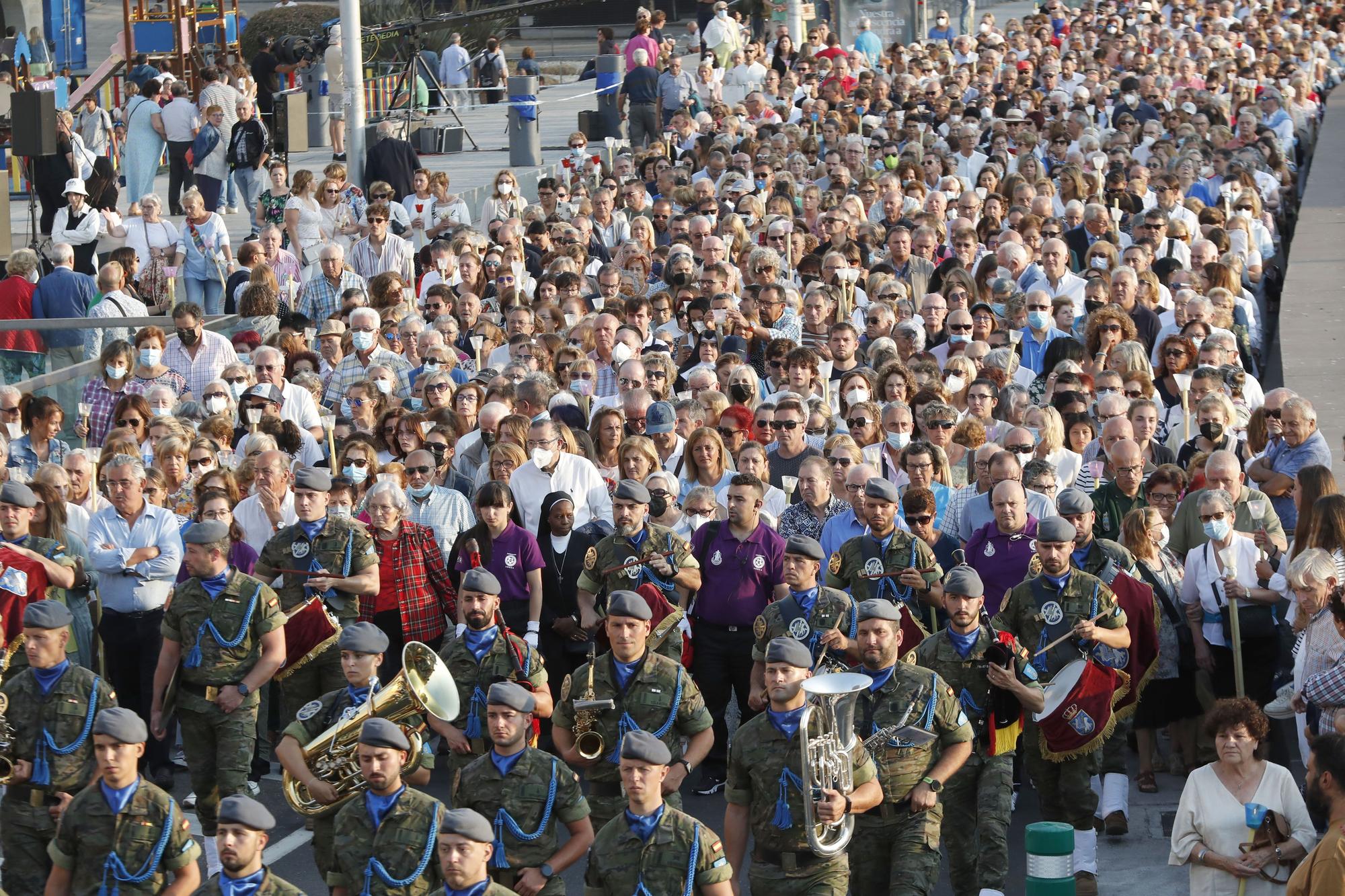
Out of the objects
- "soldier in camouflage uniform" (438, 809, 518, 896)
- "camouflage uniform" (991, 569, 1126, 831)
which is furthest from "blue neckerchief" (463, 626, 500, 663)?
"camouflage uniform" (991, 569, 1126, 831)

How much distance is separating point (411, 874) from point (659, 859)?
3.25ft

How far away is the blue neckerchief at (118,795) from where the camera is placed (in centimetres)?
852

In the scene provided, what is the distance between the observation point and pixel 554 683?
11742 millimetres

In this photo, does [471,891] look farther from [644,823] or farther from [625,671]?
[625,671]

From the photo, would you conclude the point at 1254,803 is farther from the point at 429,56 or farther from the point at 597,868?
the point at 429,56

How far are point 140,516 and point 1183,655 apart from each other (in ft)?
18.3

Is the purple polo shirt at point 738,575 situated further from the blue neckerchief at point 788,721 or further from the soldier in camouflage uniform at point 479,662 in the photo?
the blue neckerchief at point 788,721

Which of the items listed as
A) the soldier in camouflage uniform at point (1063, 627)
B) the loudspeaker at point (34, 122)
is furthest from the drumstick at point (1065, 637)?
the loudspeaker at point (34, 122)

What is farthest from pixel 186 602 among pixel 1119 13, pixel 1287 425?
pixel 1119 13

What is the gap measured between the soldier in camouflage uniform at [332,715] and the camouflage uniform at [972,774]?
233 cm

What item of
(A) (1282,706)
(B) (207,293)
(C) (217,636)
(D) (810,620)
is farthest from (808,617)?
(B) (207,293)

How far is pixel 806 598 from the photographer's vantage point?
9.90m

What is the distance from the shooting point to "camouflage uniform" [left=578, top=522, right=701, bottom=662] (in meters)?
10.8

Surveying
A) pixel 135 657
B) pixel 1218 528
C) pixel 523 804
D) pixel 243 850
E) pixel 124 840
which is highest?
pixel 1218 528
